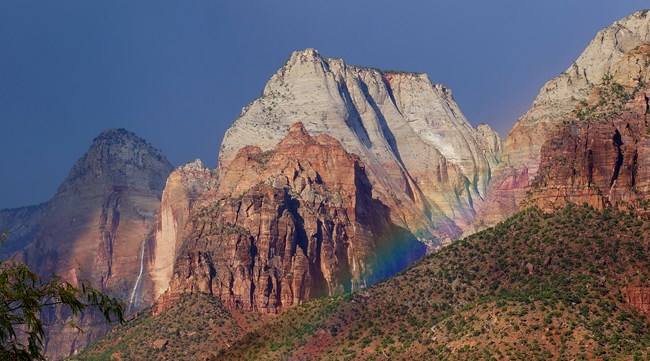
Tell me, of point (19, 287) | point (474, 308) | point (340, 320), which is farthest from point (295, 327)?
point (19, 287)

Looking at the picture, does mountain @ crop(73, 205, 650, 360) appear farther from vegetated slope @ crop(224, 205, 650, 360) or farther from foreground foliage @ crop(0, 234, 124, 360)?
foreground foliage @ crop(0, 234, 124, 360)

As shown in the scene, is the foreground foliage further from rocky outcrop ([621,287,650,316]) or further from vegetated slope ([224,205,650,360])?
rocky outcrop ([621,287,650,316])

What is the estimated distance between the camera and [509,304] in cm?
13662

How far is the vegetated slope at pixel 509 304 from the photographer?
126m

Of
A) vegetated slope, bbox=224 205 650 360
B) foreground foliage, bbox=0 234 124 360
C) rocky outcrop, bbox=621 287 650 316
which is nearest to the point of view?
foreground foliage, bbox=0 234 124 360

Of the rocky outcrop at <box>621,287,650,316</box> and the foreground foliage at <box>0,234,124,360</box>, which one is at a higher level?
the rocky outcrop at <box>621,287,650,316</box>

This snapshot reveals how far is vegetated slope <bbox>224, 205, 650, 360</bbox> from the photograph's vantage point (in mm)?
126312

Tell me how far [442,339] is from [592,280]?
17356 mm

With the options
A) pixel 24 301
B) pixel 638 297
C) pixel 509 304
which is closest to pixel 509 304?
pixel 509 304

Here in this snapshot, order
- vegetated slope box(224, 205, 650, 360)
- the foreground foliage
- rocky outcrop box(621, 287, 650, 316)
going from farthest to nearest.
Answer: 1. rocky outcrop box(621, 287, 650, 316)
2. vegetated slope box(224, 205, 650, 360)
3. the foreground foliage

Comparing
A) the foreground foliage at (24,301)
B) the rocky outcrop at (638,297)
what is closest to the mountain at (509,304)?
the rocky outcrop at (638,297)

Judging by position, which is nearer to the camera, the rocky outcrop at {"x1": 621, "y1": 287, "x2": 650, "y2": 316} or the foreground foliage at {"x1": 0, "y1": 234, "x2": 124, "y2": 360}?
the foreground foliage at {"x1": 0, "y1": 234, "x2": 124, "y2": 360}

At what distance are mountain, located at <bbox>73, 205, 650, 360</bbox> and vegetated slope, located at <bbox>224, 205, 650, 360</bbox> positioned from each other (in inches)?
6.6

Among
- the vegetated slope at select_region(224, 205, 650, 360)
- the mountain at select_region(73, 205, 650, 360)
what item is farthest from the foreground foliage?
the mountain at select_region(73, 205, 650, 360)
